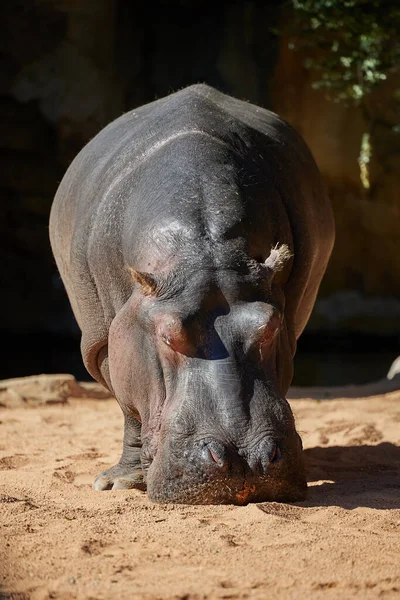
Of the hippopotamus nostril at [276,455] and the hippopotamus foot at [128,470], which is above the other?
the hippopotamus nostril at [276,455]

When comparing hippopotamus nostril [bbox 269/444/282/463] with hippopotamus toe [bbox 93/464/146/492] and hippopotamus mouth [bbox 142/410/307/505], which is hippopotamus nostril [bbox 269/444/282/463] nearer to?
hippopotamus mouth [bbox 142/410/307/505]

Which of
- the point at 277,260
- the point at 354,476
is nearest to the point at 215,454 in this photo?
the point at 277,260

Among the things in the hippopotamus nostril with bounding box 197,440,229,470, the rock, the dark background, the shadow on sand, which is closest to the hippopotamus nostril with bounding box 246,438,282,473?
the hippopotamus nostril with bounding box 197,440,229,470

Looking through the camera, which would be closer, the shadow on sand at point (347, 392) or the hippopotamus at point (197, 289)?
the hippopotamus at point (197, 289)

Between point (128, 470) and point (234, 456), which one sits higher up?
point (234, 456)

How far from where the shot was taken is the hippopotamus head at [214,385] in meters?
3.76

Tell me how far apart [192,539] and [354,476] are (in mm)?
1857

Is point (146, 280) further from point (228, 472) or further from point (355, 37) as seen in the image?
point (355, 37)

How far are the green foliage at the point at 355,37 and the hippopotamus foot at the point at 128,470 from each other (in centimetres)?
677

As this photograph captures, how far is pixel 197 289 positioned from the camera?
3.96 m

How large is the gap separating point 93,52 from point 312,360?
517cm

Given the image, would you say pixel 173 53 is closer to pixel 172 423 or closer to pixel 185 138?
pixel 185 138

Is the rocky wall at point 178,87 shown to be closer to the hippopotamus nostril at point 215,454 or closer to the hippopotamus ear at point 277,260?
the hippopotamus ear at point 277,260

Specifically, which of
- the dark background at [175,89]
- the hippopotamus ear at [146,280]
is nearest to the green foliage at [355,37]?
the dark background at [175,89]
